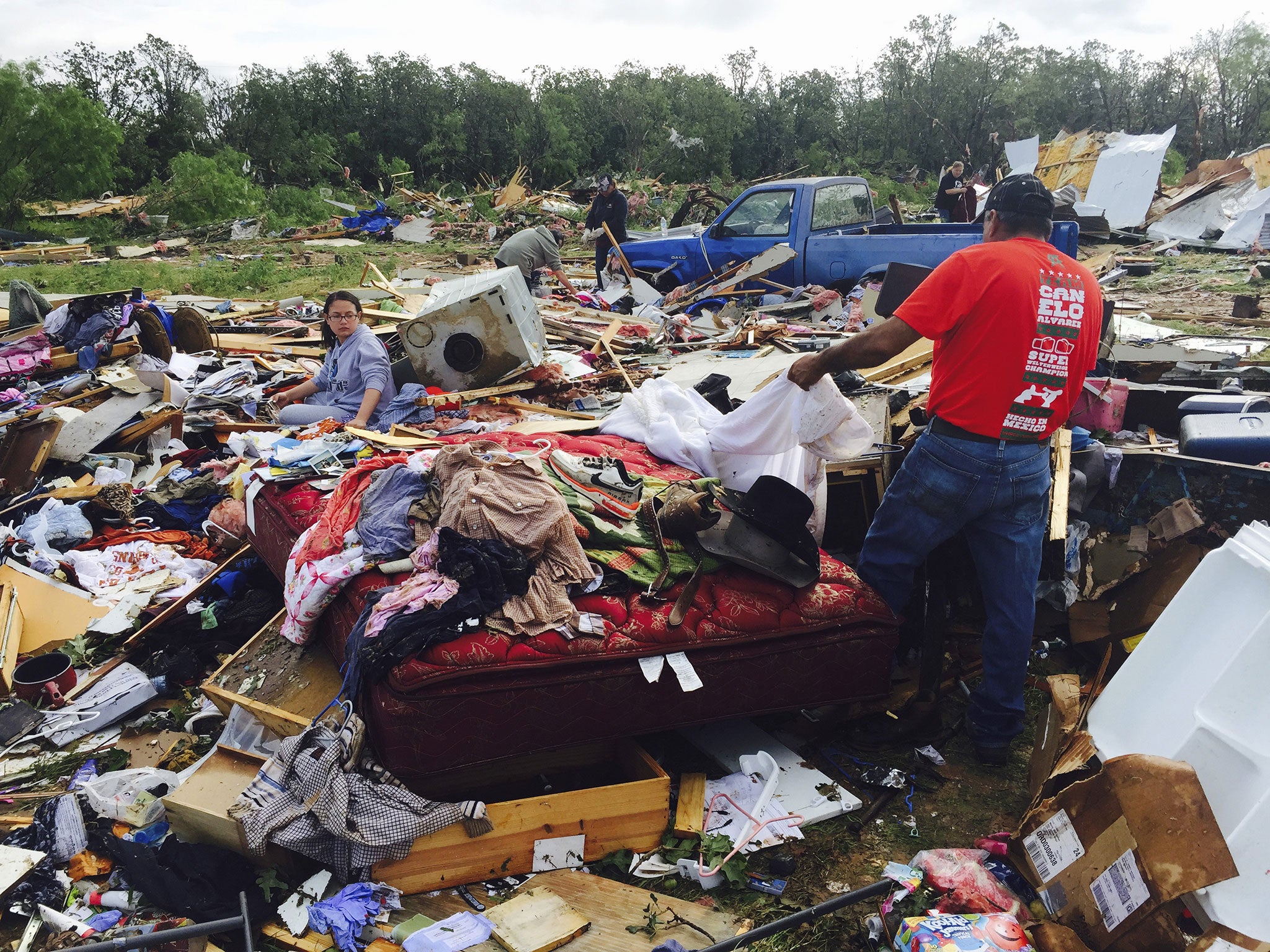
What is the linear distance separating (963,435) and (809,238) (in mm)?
6892

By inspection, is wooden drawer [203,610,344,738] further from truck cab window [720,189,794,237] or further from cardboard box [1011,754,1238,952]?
truck cab window [720,189,794,237]

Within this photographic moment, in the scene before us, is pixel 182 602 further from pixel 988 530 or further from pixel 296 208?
pixel 296 208

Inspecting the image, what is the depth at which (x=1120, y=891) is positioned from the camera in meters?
2.05

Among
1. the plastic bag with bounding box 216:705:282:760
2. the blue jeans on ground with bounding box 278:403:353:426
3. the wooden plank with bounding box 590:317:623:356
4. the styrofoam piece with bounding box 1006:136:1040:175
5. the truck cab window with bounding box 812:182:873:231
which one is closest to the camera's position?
the plastic bag with bounding box 216:705:282:760

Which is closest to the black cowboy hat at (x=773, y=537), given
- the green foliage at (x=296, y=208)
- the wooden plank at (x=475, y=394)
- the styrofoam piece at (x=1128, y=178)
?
the wooden plank at (x=475, y=394)

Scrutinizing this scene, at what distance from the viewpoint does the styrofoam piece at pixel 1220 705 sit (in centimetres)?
185

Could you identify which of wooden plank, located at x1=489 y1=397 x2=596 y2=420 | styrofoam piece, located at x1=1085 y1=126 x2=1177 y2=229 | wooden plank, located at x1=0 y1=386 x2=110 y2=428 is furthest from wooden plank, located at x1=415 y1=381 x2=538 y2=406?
styrofoam piece, located at x1=1085 y1=126 x2=1177 y2=229

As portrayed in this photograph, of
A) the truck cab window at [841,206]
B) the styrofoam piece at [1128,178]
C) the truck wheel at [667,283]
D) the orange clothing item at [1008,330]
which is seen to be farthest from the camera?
the styrofoam piece at [1128,178]

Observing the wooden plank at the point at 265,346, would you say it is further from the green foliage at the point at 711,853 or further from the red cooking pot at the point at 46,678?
the green foliage at the point at 711,853

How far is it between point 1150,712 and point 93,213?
24.8 meters

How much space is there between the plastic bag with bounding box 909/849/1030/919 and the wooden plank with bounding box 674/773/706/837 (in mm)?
673

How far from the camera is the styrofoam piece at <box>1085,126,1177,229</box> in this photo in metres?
16.4

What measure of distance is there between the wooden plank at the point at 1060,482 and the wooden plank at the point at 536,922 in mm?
2296

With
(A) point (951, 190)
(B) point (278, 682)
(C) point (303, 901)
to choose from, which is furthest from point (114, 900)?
(A) point (951, 190)
